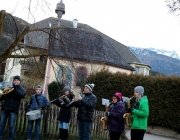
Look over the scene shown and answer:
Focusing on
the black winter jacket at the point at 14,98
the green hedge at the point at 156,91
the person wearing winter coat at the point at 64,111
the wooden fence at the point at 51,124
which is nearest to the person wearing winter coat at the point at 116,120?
the person wearing winter coat at the point at 64,111

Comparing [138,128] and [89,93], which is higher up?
[89,93]

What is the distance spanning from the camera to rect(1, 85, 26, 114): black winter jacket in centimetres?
802

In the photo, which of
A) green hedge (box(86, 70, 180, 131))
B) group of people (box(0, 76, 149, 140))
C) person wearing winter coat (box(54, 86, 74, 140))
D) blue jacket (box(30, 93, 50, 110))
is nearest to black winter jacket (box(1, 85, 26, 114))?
group of people (box(0, 76, 149, 140))

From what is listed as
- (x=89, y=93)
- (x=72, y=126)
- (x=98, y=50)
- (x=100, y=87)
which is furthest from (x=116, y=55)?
(x=89, y=93)

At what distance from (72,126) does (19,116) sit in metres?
2.33

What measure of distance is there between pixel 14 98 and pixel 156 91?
12.6 metres

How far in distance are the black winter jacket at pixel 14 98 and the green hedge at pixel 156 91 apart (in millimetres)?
12196

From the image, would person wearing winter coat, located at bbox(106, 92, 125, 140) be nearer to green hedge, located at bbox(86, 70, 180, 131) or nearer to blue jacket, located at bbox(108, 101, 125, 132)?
blue jacket, located at bbox(108, 101, 125, 132)

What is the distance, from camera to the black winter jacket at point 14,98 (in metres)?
8.02

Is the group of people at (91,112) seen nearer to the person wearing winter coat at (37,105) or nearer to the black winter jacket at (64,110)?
the person wearing winter coat at (37,105)

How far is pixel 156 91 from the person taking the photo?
18.9 metres

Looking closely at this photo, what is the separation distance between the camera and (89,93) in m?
7.88

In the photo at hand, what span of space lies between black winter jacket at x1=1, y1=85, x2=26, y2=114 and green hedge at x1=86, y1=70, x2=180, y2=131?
12196mm

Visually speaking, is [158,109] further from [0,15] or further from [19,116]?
[0,15]
